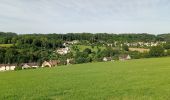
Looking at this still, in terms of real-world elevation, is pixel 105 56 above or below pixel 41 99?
below

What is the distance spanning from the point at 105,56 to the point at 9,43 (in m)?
50.1

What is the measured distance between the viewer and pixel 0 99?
51.0ft

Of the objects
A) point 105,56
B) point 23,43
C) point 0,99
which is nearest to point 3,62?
point 23,43

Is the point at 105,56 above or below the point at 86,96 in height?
below

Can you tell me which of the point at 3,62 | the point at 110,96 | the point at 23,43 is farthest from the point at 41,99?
the point at 23,43

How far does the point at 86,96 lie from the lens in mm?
15414

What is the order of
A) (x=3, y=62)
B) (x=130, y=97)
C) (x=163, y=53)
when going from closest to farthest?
→ (x=130, y=97), (x=163, y=53), (x=3, y=62)

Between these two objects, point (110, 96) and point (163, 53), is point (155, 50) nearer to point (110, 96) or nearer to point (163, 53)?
point (163, 53)

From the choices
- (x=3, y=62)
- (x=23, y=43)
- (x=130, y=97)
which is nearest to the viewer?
(x=130, y=97)

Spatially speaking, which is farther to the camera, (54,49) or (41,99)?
(54,49)

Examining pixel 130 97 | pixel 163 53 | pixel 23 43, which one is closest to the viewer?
pixel 130 97

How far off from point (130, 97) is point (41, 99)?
4357 mm

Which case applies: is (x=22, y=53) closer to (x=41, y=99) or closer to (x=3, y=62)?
(x=3, y=62)

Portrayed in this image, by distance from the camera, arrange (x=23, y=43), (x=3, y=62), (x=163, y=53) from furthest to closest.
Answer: (x=23, y=43), (x=3, y=62), (x=163, y=53)
